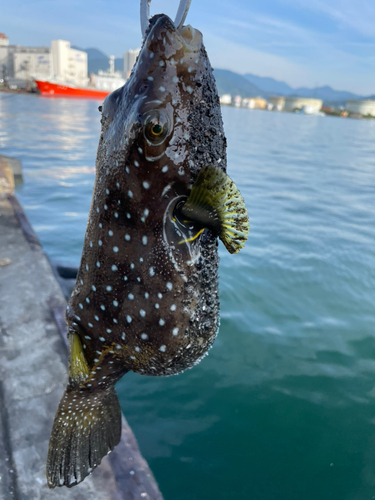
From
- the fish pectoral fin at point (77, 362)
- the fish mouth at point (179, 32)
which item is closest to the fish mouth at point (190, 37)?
the fish mouth at point (179, 32)

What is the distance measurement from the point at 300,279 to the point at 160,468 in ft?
19.5

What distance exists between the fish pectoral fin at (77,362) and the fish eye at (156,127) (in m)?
1.18

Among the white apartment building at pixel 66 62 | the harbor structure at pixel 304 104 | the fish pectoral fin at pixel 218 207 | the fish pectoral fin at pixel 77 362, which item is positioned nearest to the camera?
the fish pectoral fin at pixel 218 207

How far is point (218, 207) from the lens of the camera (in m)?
1.41

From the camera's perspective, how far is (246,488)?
4.11 meters

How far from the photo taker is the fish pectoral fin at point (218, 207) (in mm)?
1386

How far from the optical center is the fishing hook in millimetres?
1410

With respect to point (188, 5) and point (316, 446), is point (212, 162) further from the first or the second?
point (316, 446)

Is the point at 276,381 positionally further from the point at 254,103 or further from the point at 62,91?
the point at 254,103

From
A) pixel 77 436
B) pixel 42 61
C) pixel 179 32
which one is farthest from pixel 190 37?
pixel 42 61

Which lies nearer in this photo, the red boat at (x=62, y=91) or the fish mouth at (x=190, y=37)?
the fish mouth at (x=190, y=37)

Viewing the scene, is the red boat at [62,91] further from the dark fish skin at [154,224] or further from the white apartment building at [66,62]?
the dark fish skin at [154,224]

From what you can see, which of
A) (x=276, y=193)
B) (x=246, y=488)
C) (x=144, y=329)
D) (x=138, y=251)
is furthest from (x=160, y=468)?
(x=276, y=193)

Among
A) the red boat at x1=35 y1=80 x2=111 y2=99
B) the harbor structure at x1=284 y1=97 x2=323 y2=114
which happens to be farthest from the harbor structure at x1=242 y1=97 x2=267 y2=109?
the red boat at x1=35 y1=80 x2=111 y2=99
